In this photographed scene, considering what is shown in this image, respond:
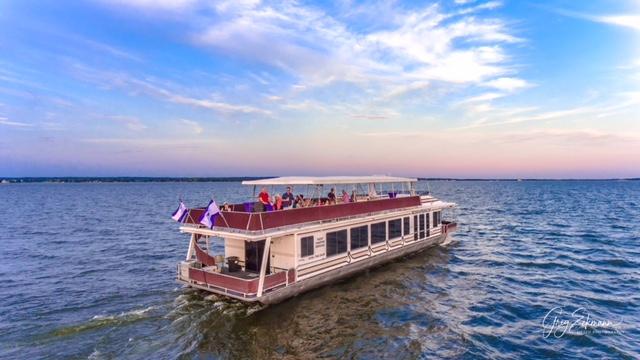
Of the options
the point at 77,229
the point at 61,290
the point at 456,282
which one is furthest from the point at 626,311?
the point at 77,229

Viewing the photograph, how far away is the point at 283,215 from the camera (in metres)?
16.5

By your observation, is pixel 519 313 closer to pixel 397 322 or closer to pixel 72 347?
pixel 397 322

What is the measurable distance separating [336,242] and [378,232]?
3.85m

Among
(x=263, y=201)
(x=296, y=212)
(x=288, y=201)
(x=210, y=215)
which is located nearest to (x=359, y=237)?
(x=288, y=201)

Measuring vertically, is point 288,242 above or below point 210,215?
below

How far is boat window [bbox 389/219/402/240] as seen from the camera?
77.5 feet

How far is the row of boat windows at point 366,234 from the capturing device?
18098 millimetres

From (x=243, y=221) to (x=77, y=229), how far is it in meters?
32.8

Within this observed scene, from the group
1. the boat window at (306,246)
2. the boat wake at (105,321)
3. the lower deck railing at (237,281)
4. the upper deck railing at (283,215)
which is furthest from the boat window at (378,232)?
the boat wake at (105,321)

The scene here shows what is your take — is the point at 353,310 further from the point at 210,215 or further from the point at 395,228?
the point at 395,228

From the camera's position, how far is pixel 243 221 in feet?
51.8

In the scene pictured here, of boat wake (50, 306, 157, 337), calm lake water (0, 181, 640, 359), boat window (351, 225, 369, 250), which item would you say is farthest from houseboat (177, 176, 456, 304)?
boat wake (50, 306, 157, 337)

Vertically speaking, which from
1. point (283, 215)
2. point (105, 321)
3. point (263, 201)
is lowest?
point (105, 321)

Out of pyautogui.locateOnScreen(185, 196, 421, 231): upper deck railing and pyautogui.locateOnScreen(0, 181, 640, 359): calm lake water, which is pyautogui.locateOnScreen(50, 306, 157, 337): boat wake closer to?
pyautogui.locateOnScreen(0, 181, 640, 359): calm lake water
